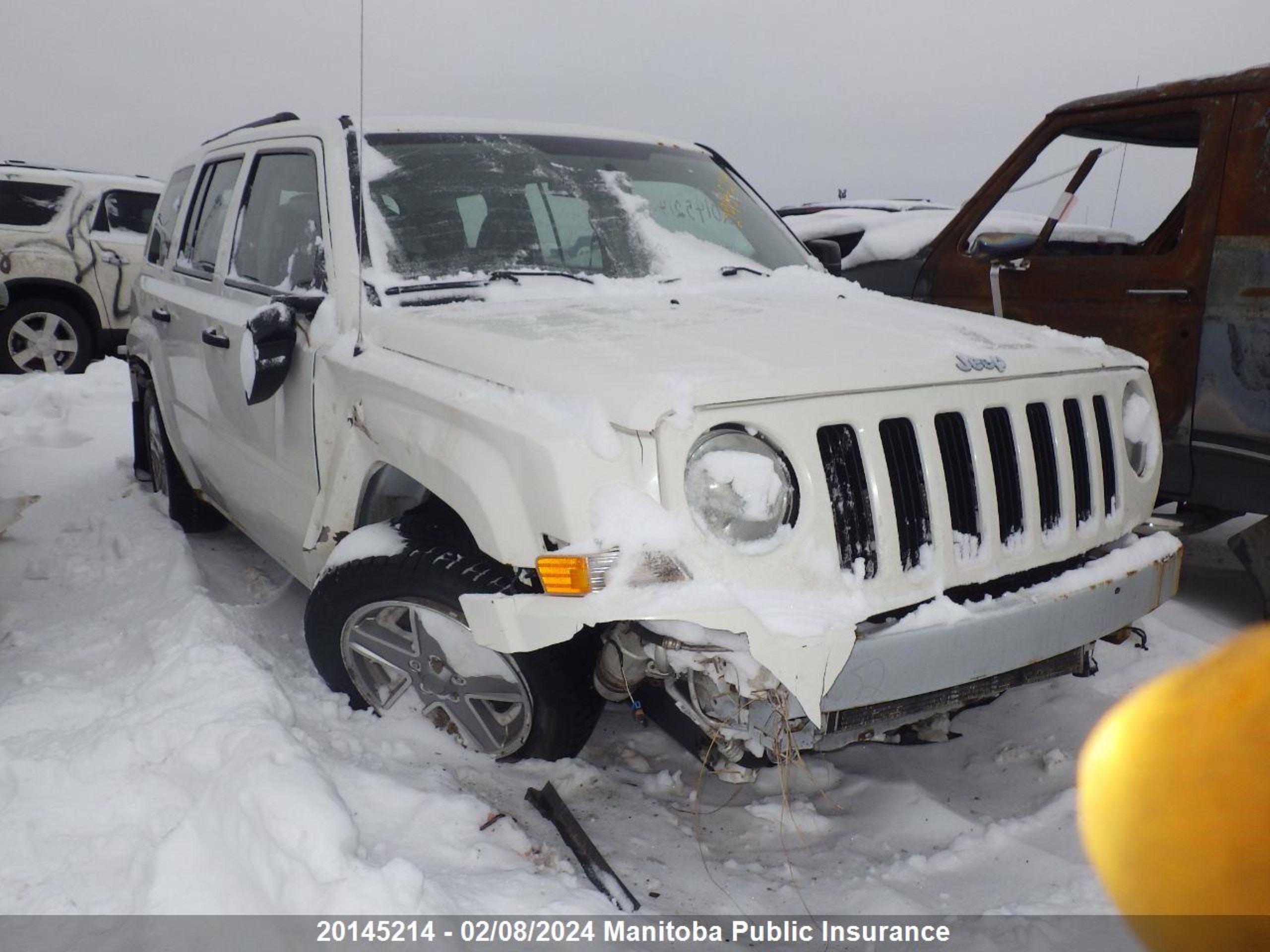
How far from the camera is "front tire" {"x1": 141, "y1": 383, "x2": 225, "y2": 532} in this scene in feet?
16.1

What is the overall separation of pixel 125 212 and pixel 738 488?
9.38m

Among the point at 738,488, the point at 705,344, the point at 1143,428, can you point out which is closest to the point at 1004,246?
the point at 1143,428

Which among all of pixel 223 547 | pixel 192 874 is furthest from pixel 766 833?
pixel 223 547

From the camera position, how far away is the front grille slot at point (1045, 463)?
2.56 metres

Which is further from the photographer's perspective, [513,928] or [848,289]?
[848,289]

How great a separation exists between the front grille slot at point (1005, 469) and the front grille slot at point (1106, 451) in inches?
15.4

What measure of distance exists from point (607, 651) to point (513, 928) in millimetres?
698

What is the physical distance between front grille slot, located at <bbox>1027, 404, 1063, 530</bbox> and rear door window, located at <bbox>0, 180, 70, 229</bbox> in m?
9.47

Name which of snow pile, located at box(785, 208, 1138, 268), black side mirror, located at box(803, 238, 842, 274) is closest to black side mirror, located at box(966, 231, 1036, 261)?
snow pile, located at box(785, 208, 1138, 268)

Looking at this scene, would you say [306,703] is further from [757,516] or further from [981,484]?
[981,484]

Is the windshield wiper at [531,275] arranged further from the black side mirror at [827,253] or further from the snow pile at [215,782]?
the black side mirror at [827,253]

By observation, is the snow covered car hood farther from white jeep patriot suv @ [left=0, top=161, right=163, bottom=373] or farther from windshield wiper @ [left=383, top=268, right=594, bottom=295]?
white jeep patriot suv @ [left=0, top=161, right=163, bottom=373]

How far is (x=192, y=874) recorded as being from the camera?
216 centimetres

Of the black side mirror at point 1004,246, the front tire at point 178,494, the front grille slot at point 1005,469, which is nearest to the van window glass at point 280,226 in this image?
the front tire at point 178,494
